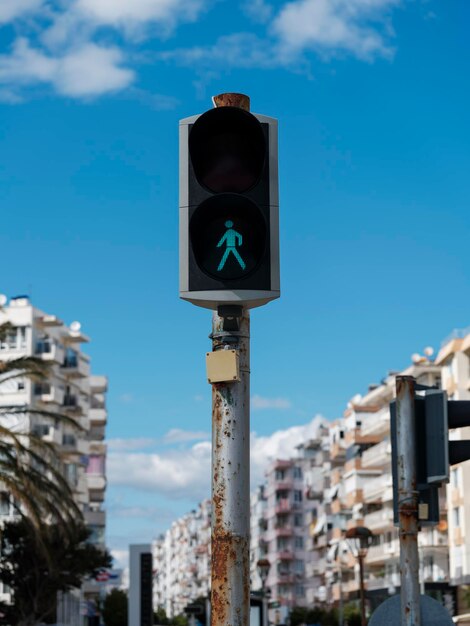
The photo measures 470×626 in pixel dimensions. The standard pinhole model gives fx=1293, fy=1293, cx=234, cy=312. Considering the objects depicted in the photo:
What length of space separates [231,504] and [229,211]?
1252 millimetres

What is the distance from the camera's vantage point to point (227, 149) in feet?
18.5

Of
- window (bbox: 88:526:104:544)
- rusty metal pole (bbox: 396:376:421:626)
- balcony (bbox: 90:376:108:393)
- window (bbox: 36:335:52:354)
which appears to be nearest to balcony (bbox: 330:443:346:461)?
window (bbox: 88:526:104:544)

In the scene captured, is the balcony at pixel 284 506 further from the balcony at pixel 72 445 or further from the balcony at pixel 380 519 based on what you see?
the balcony at pixel 380 519

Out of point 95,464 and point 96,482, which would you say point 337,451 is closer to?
point 96,482

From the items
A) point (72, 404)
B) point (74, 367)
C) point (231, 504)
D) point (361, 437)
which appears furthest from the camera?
point (74, 367)

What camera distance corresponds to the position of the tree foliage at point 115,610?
122 metres

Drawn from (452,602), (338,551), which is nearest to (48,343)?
(338,551)

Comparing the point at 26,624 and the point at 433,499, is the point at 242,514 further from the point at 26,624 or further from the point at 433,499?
the point at 26,624

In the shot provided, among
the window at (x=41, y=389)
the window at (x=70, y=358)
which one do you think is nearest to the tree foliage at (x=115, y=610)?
the window at (x=70, y=358)

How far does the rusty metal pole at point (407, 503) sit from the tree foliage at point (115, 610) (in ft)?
392

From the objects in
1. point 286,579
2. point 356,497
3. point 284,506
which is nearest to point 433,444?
point 356,497

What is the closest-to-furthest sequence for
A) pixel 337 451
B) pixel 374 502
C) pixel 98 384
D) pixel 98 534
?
pixel 374 502 < pixel 98 534 < pixel 337 451 < pixel 98 384

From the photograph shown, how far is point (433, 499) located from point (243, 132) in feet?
6.36

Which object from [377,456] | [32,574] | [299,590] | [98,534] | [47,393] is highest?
[47,393]
